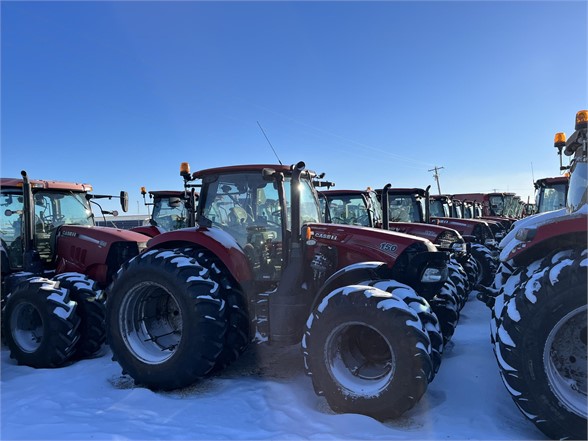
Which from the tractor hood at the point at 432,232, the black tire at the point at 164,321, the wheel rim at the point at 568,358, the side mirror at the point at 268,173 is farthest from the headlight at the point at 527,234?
the tractor hood at the point at 432,232

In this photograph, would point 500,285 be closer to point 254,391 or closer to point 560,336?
point 560,336

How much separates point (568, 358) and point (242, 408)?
2516mm

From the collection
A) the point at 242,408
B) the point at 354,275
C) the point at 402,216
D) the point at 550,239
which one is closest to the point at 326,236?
the point at 354,275

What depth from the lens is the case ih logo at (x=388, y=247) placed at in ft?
13.9

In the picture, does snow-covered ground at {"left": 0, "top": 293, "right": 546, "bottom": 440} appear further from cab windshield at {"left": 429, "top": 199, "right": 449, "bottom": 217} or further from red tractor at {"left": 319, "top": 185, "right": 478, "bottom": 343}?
cab windshield at {"left": 429, "top": 199, "right": 449, "bottom": 217}

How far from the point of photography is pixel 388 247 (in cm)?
427

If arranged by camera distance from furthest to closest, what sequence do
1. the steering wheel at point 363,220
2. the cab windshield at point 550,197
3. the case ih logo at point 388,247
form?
the cab windshield at point 550,197 < the steering wheel at point 363,220 < the case ih logo at point 388,247

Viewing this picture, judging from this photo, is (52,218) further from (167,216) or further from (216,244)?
(167,216)

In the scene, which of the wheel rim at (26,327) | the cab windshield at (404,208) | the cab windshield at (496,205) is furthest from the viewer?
the cab windshield at (496,205)

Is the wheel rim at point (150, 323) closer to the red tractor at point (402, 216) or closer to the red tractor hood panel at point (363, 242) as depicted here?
the red tractor hood panel at point (363, 242)

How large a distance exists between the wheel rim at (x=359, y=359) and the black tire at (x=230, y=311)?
1155 millimetres

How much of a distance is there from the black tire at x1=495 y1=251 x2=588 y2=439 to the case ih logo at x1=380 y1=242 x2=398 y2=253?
1299mm

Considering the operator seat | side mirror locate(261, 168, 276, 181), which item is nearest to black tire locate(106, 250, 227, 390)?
the operator seat

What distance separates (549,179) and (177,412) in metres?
10.7
